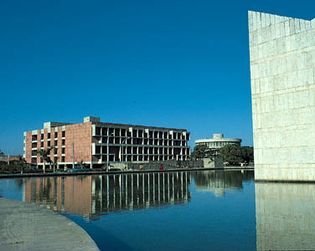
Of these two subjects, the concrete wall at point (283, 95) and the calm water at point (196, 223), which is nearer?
the calm water at point (196, 223)

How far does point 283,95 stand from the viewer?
120ft

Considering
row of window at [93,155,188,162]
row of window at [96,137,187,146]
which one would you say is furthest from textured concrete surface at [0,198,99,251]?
row of window at [96,137,187,146]

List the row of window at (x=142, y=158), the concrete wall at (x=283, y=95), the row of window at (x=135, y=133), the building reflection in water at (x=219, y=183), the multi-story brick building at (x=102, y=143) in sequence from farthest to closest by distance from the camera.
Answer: the row of window at (x=135, y=133), the row of window at (x=142, y=158), the multi-story brick building at (x=102, y=143), the concrete wall at (x=283, y=95), the building reflection in water at (x=219, y=183)

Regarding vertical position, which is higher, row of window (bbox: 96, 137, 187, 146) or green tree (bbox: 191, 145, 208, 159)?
row of window (bbox: 96, 137, 187, 146)

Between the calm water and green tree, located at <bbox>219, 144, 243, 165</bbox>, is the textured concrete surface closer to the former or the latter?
the calm water

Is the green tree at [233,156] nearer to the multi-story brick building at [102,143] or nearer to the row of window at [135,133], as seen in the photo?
the multi-story brick building at [102,143]

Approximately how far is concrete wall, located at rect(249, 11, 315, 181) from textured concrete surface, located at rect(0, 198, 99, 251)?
2572cm

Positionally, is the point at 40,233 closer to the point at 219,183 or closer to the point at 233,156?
the point at 219,183

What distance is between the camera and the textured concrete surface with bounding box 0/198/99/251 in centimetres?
979

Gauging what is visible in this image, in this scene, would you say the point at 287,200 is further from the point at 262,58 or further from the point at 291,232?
the point at 262,58

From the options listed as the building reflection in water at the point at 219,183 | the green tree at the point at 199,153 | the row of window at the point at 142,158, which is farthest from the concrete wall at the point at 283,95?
the green tree at the point at 199,153

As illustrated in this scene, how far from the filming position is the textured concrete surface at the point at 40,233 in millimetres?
9789

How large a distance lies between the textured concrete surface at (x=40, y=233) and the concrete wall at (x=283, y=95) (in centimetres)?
2572

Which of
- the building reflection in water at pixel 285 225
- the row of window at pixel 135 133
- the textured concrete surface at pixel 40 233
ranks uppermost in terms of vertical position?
the row of window at pixel 135 133
